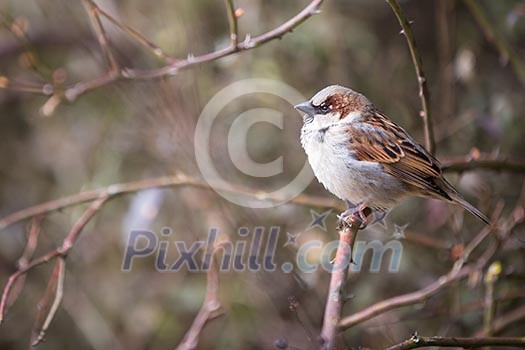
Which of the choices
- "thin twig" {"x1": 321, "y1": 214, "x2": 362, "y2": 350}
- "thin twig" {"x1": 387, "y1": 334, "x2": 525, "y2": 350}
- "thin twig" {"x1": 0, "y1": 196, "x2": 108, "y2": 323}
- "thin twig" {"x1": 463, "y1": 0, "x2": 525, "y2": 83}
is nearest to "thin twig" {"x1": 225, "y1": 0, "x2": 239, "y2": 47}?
"thin twig" {"x1": 321, "y1": 214, "x2": 362, "y2": 350}

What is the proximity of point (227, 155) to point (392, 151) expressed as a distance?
1.70m

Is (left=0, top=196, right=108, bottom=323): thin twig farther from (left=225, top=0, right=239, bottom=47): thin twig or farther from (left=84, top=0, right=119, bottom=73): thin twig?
(left=225, top=0, right=239, bottom=47): thin twig

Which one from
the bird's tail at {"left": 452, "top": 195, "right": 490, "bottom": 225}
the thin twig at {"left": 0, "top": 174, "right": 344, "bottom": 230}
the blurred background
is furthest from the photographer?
the blurred background

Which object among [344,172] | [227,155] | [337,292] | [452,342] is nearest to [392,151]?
[344,172]

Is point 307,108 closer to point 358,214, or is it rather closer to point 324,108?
point 324,108

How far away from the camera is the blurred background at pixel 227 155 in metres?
4.05

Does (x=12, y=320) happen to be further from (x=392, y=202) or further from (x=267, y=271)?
(x=392, y=202)

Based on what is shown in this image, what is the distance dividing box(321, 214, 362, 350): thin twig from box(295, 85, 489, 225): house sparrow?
489mm

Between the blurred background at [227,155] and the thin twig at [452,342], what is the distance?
122 cm

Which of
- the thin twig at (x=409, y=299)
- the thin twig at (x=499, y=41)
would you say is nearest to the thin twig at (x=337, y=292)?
the thin twig at (x=409, y=299)

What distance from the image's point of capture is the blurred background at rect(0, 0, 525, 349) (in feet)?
13.3

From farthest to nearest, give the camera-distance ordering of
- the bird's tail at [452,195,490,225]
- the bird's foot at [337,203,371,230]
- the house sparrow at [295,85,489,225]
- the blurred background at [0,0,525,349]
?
the blurred background at [0,0,525,349]
the house sparrow at [295,85,489,225]
the bird's tail at [452,195,490,225]
the bird's foot at [337,203,371,230]

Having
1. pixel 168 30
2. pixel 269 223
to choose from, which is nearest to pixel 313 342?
pixel 269 223

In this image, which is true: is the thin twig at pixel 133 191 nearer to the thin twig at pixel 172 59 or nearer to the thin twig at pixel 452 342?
the thin twig at pixel 172 59
